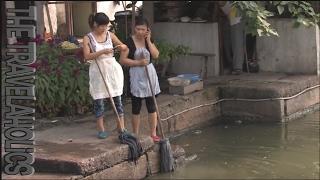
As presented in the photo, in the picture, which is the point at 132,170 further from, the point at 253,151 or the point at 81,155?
the point at 253,151

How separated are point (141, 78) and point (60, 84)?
127 cm

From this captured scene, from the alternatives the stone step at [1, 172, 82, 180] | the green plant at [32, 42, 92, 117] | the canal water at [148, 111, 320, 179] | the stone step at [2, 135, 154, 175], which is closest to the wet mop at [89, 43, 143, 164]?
the stone step at [2, 135, 154, 175]

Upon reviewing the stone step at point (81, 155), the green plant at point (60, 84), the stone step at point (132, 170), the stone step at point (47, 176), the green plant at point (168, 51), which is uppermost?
the green plant at point (168, 51)

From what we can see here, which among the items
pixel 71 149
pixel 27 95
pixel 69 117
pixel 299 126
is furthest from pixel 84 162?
pixel 299 126

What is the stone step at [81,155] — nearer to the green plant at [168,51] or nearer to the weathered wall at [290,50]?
the green plant at [168,51]

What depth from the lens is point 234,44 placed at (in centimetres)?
1043

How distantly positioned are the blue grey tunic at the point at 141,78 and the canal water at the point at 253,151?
0.99m

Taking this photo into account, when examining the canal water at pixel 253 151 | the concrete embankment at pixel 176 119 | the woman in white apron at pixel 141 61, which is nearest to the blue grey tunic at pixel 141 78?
the woman in white apron at pixel 141 61

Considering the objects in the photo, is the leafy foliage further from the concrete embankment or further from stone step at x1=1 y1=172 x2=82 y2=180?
stone step at x1=1 y1=172 x2=82 y2=180

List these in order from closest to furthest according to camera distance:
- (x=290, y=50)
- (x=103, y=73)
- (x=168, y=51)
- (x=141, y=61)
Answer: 1. (x=103, y=73)
2. (x=141, y=61)
3. (x=168, y=51)
4. (x=290, y=50)

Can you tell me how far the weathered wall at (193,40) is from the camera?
1019cm

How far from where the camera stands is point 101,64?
21.1ft

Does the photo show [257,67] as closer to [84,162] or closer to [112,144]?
[112,144]

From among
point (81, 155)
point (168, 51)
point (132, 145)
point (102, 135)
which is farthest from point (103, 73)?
point (168, 51)
